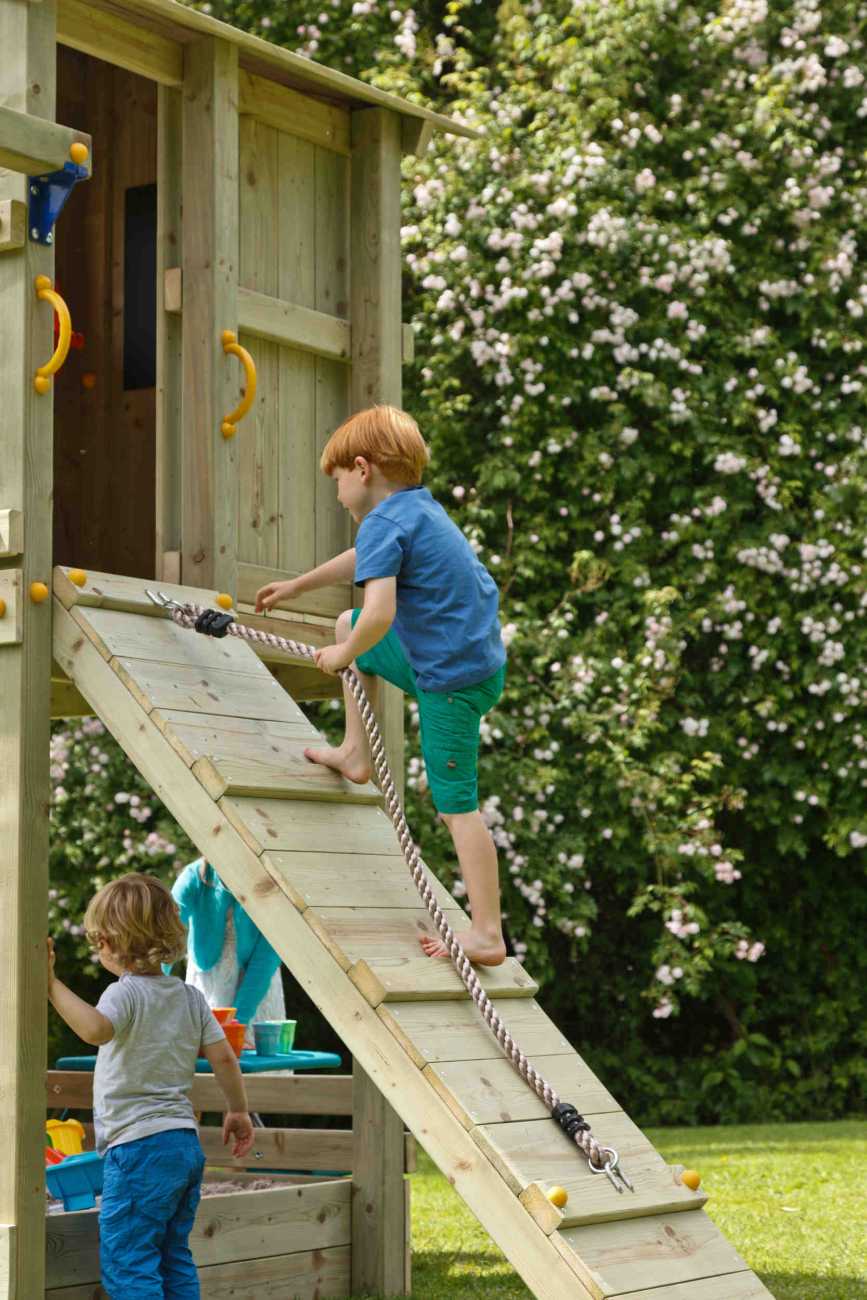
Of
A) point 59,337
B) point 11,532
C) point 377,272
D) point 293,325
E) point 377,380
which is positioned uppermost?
point 377,272

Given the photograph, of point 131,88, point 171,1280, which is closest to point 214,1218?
point 171,1280

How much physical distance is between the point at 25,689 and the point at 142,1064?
3.43 ft

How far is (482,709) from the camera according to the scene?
15.7ft

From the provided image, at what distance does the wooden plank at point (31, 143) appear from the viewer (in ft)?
14.2

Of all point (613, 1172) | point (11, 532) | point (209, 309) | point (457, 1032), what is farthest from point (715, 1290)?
point (209, 309)

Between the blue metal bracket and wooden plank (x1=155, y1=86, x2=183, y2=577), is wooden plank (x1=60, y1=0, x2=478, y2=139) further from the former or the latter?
the blue metal bracket

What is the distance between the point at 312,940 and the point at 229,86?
284 cm

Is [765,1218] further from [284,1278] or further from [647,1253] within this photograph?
[647,1253]

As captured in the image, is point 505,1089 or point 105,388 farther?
point 105,388

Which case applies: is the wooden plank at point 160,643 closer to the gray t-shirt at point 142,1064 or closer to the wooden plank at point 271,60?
the gray t-shirt at point 142,1064

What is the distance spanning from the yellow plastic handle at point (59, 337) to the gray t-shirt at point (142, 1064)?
1.61 meters

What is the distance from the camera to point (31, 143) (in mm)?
4398

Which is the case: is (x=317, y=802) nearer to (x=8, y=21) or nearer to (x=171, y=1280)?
(x=171, y=1280)

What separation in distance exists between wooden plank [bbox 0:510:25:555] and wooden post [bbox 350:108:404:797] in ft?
5.66
